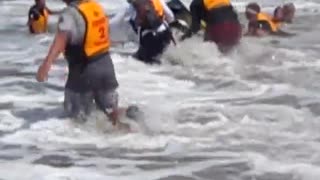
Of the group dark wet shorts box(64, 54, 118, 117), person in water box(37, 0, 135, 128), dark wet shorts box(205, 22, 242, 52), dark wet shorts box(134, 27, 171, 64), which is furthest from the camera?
dark wet shorts box(205, 22, 242, 52)

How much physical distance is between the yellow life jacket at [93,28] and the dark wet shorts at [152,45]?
3423mm

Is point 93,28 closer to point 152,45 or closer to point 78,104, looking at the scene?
point 78,104

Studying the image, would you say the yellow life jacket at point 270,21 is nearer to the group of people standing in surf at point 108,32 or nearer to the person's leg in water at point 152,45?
the group of people standing in surf at point 108,32

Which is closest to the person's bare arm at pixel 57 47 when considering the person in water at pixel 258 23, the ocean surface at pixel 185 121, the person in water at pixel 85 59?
the person in water at pixel 85 59

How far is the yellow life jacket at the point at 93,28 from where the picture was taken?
10.3m

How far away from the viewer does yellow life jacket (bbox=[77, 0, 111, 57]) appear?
10.3 metres

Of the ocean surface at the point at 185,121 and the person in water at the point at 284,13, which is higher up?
the ocean surface at the point at 185,121

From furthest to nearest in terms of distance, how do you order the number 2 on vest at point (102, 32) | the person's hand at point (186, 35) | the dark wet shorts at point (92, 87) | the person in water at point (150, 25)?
the person's hand at point (186, 35) → the person in water at point (150, 25) → the dark wet shorts at point (92, 87) → the number 2 on vest at point (102, 32)

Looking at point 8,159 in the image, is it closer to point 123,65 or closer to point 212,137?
point 212,137

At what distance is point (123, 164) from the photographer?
393 inches

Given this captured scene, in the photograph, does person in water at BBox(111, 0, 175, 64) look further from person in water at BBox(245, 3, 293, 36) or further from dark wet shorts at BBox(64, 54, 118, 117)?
dark wet shorts at BBox(64, 54, 118, 117)

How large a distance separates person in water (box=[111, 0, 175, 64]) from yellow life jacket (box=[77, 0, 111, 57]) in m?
2.58

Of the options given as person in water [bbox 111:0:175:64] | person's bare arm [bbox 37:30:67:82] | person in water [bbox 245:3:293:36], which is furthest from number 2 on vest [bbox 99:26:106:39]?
person in water [bbox 245:3:293:36]

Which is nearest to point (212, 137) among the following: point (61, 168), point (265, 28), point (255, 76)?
point (61, 168)
